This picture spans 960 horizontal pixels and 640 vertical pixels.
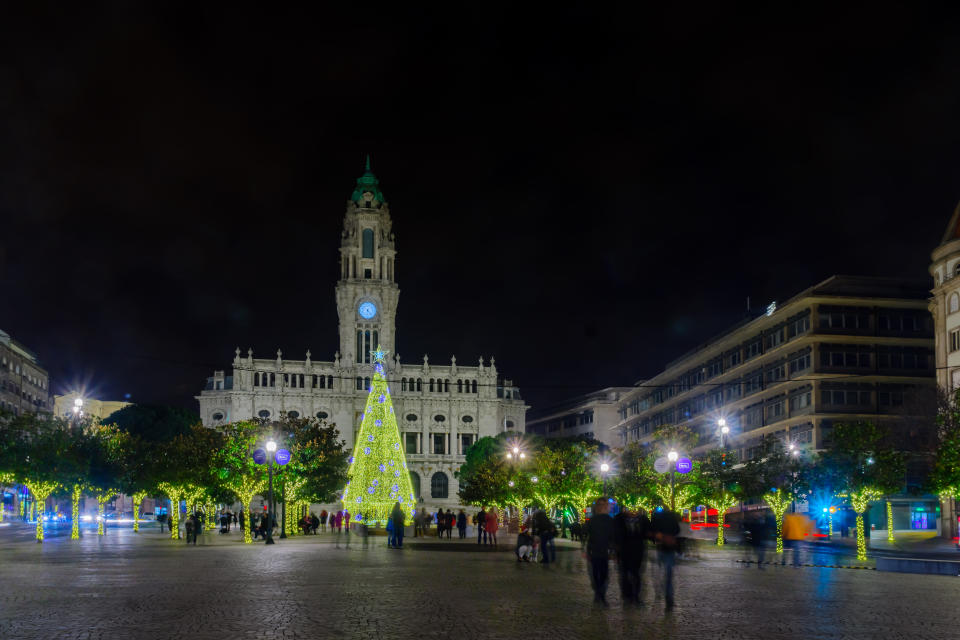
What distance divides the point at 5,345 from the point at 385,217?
53.4m

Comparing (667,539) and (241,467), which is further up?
(241,467)

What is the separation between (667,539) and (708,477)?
3275cm

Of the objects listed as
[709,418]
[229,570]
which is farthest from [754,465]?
[709,418]

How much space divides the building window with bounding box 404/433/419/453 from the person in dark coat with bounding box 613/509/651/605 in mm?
126942

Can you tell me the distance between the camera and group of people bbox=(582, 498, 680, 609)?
1838 cm

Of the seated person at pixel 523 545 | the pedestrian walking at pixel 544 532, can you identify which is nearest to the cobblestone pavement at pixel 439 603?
the pedestrian walking at pixel 544 532

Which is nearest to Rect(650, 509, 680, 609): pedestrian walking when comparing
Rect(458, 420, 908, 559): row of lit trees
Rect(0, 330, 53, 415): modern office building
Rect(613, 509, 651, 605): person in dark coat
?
Rect(613, 509, 651, 605): person in dark coat

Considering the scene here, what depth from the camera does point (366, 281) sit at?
14900cm

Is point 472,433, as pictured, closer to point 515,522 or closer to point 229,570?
point 515,522

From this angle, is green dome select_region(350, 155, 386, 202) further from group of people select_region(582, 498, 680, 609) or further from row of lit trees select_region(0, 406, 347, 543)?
group of people select_region(582, 498, 680, 609)

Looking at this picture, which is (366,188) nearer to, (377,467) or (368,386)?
(368,386)

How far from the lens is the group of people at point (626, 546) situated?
60.3 ft

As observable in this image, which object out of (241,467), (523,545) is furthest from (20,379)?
(523,545)

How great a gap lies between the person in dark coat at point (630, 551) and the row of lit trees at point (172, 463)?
36477 millimetres
